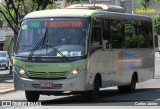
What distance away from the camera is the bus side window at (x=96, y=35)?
1624cm

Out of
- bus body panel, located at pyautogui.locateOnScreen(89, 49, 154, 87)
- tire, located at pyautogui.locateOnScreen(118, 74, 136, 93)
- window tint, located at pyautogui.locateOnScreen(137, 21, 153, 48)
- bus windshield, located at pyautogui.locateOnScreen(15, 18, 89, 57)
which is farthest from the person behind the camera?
window tint, located at pyautogui.locateOnScreen(137, 21, 153, 48)

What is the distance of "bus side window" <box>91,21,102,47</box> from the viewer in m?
16.2

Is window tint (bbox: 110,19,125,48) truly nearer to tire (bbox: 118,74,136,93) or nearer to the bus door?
Result: the bus door

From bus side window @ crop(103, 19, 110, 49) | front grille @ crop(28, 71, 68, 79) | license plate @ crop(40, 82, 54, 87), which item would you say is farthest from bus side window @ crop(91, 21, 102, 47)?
license plate @ crop(40, 82, 54, 87)

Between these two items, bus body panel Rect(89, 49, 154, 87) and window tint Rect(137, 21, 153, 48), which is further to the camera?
window tint Rect(137, 21, 153, 48)

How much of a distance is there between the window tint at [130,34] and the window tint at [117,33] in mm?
447

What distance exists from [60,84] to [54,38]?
144cm

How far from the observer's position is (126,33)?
1941 centimetres

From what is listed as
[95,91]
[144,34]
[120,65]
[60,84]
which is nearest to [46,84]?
[60,84]

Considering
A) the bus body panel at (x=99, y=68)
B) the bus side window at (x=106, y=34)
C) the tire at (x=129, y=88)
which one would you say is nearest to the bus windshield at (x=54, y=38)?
the bus body panel at (x=99, y=68)

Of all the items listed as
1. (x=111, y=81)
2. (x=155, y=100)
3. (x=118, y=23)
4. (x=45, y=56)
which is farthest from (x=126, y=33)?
(x=45, y=56)

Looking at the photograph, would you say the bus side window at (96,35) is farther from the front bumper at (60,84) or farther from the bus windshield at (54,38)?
the front bumper at (60,84)

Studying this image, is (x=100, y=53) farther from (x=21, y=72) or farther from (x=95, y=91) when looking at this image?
(x=21, y=72)

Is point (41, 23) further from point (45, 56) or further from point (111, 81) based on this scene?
point (111, 81)
